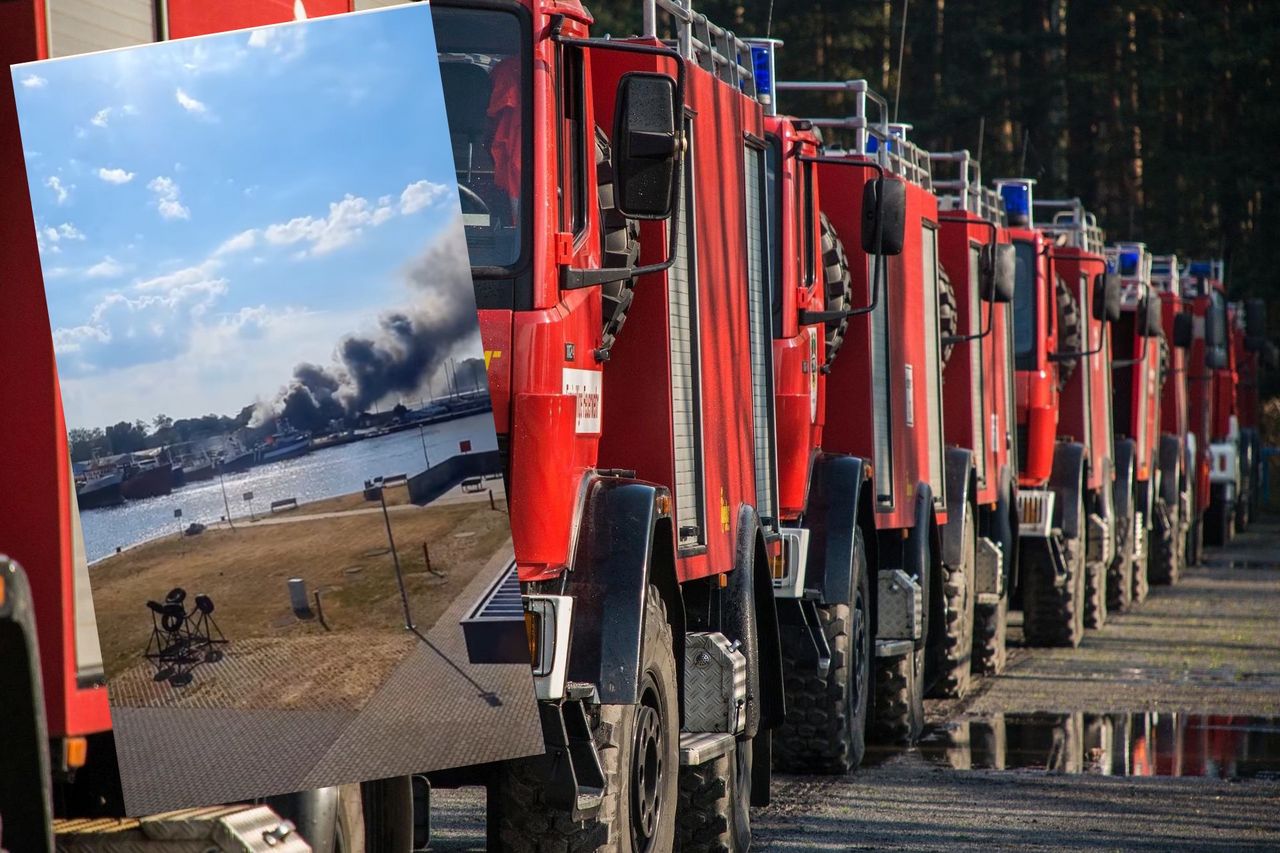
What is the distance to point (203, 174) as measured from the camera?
14.7 feet

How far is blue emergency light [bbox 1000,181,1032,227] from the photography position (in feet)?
63.1

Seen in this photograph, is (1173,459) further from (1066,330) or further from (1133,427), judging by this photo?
(1066,330)

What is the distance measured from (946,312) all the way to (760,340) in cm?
580

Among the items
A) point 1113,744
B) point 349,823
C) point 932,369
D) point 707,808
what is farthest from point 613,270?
point 932,369

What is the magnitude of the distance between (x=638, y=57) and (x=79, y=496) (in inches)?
143

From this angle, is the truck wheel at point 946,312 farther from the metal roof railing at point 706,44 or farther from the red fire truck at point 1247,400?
the red fire truck at point 1247,400

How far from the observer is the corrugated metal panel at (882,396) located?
1219 cm

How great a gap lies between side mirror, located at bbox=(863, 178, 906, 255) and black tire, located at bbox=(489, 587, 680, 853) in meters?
4.34

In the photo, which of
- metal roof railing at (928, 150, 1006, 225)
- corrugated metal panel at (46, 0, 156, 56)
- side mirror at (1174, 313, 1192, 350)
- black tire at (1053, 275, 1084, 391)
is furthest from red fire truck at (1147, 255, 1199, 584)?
corrugated metal panel at (46, 0, 156, 56)

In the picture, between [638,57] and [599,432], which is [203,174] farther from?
[638,57]

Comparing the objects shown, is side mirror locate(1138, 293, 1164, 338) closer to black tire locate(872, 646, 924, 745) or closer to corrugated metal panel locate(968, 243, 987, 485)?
corrugated metal panel locate(968, 243, 987, 485)

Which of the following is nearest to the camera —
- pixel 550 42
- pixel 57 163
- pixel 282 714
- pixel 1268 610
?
pixel 57 163

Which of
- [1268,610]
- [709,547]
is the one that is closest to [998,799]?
[709,547]

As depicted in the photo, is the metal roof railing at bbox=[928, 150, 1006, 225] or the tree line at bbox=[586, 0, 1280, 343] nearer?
the metal roof railing at bbox=[928, 150, 1006, 225]
